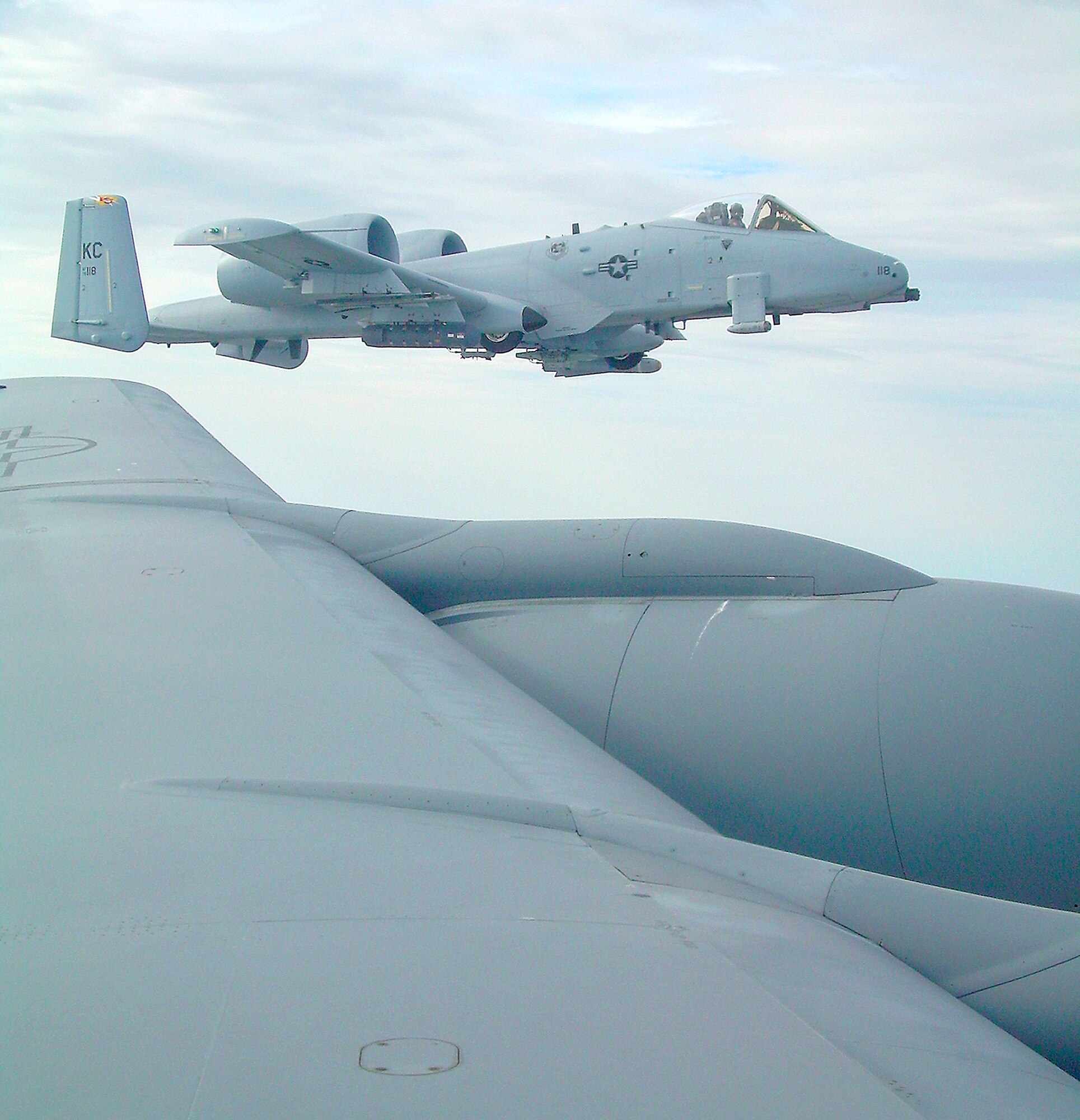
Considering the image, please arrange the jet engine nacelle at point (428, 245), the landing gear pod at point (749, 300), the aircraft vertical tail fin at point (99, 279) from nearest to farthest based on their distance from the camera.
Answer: the aircraft vertical tail fin at point (99, 279)
the landing gear pod at point (749, 300)
the jet engine nacelle at point (428, 245)

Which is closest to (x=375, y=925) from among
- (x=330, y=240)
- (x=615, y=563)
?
(x=615, y=563)

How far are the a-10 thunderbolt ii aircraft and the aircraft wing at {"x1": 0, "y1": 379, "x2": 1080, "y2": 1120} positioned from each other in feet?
41.6

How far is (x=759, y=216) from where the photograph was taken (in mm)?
14680

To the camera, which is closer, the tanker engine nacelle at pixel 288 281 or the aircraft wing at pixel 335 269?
the aircraft wing at pixel 335 269

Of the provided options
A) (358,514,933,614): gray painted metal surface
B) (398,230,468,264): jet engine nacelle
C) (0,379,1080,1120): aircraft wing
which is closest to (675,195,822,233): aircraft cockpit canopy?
(398,230,468,264): jet engine nacelle

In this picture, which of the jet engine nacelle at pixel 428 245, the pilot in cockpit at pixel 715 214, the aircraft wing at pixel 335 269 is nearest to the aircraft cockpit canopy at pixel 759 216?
the pilot in cockpit at pixel 715 214

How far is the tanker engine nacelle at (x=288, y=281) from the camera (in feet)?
50.3

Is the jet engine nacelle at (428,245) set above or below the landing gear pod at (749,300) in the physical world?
above

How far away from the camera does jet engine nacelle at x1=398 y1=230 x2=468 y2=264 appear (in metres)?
17.4

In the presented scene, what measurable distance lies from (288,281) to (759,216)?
6.77 meters

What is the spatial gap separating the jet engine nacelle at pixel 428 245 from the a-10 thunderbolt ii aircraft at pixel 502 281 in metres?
0.38

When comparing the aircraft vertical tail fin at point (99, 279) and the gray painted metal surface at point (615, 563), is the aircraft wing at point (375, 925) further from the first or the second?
the aircraft vertical tail fin at point (99, 279)

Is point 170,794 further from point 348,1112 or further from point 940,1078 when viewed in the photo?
point 940,1078

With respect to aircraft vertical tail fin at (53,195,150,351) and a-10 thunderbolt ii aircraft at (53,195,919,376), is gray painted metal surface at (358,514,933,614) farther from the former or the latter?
aircraft vertical tail fin at (53,195,150,351)
